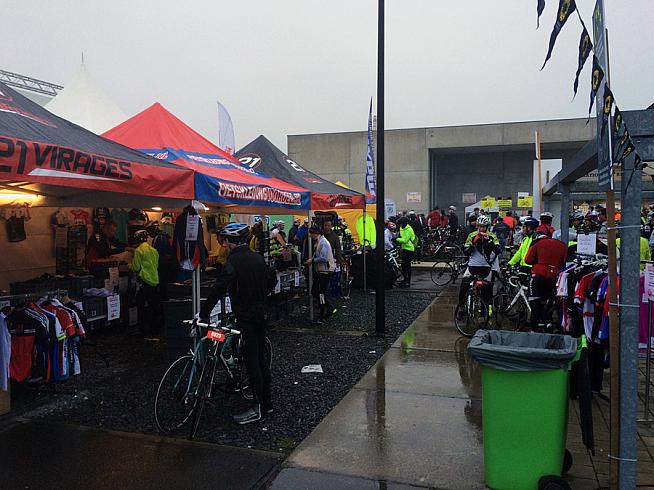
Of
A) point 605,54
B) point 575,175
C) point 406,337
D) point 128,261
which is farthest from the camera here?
point 128,261

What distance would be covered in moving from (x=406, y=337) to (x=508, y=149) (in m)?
26.8

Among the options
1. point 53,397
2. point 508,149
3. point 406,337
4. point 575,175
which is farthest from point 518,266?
point 508,149

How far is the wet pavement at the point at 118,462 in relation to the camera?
3.92 m

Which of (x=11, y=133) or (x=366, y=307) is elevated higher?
(x=11, y=133)

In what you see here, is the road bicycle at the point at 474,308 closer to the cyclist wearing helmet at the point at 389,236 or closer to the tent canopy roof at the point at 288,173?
the tent canopy roof at the point at 288,173

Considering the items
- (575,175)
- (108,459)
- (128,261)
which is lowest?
(108,459)

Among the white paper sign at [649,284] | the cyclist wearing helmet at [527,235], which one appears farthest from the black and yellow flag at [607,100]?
the cyclist wearing helmet at [527,235]

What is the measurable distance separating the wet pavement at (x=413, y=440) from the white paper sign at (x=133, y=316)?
493 centimetres

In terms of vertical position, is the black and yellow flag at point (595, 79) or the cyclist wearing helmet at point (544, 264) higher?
the black and yellow flag at point (595, 79)

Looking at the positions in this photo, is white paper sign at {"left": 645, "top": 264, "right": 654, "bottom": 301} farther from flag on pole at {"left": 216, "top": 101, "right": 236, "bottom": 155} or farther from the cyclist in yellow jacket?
flag on pole at {"left": 216, "top": 101, "right": 236, "bottom": 155}

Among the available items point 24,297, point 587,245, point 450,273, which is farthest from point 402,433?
point 450,273

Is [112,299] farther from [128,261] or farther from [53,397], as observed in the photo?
[53,397]

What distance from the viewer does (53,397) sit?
5.89 metres

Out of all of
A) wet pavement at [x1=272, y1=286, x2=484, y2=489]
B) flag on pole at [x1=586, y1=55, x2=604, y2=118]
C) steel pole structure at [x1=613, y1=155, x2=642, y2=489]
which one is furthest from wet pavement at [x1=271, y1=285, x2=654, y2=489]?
flag on pole at [x1=586, y1=55, x2=604, y2=118]
